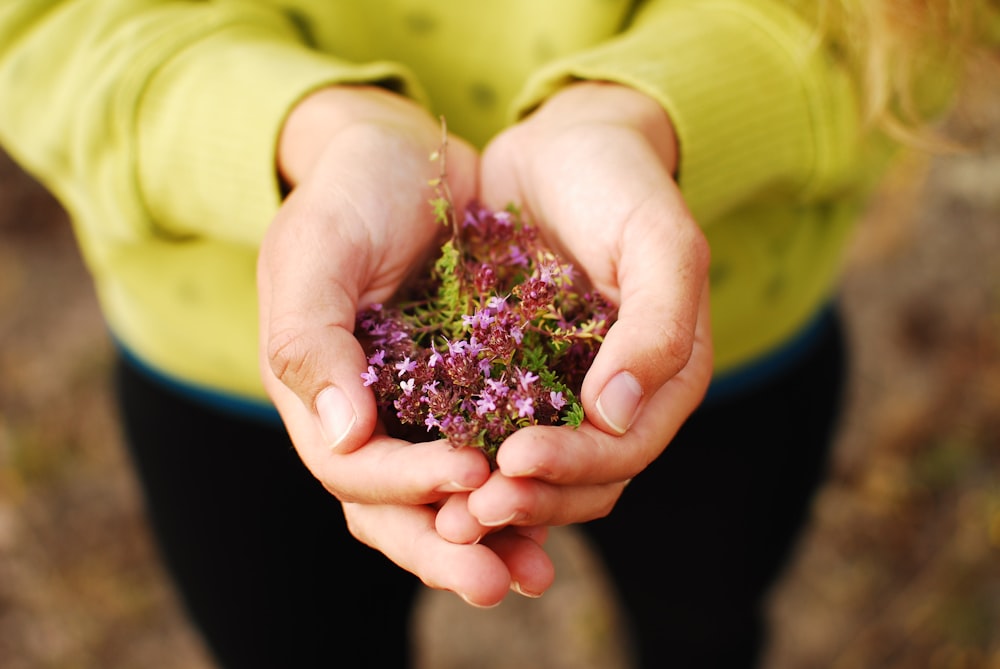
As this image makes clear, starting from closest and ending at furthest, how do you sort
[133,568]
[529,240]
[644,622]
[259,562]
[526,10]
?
[529,240]
[526,10]
[259,562]
[644,622]
[133,568]

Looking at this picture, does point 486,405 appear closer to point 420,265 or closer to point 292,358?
point 292,358

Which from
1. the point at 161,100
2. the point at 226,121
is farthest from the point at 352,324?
the point at 161,100

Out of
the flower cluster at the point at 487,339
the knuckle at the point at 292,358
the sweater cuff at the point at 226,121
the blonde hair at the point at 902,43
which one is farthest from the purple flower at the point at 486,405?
the blonde hair at the point at 902,43

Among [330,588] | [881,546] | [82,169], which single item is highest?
[82,169]

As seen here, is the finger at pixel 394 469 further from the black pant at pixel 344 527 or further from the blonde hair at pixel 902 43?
the blonde hair at pixel 902 43

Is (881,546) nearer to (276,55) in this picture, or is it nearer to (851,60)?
(851,60)

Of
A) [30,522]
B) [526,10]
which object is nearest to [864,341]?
[526,10]
